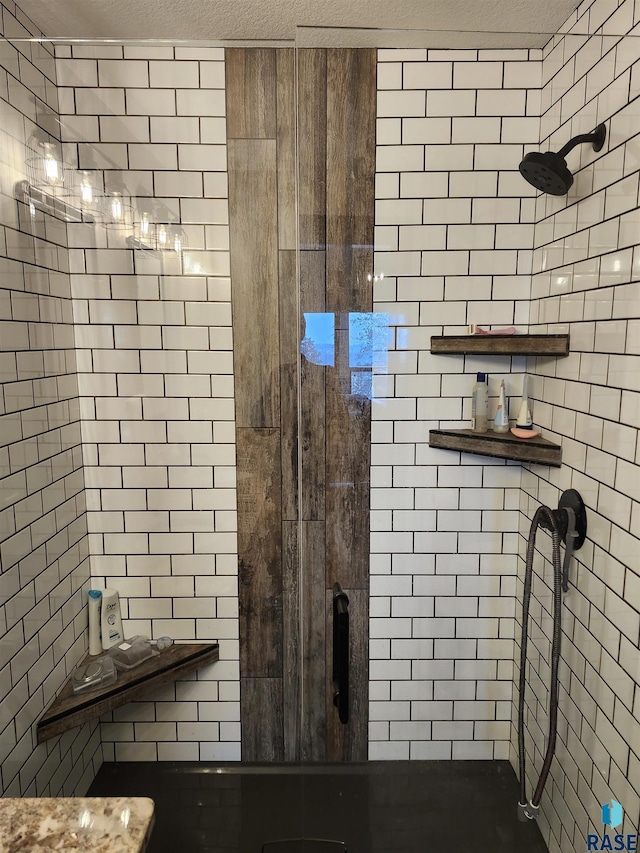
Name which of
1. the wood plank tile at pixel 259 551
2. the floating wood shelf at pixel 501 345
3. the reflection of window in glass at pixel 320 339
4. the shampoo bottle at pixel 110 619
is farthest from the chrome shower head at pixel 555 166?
the shampoo bottle at pixel 110 619

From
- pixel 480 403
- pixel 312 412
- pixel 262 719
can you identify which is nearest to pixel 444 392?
pixel 480 403

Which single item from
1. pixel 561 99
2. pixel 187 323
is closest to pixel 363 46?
pixel 561 99

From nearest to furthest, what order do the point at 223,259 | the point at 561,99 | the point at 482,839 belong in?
the point at 561,99, the point at 482,839, the point at 223,259

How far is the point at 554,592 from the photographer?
151 cm

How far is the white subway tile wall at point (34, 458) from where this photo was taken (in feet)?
4.88

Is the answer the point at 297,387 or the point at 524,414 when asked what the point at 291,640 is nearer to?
the point at 297,387

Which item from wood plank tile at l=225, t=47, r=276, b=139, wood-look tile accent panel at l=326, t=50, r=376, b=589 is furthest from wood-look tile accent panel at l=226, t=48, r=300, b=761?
wood-look tile accent panel at l=326, t=50, r=376, b=589

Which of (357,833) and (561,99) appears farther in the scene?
(357,833)

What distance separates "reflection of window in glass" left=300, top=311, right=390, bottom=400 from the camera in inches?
62.3

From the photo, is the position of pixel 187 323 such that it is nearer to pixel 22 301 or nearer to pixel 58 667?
pixel 22 301

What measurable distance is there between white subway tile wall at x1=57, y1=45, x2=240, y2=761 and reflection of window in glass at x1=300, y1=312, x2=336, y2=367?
279 millimetres

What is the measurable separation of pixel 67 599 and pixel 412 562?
3.58ft

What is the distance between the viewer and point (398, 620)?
66.9 inches

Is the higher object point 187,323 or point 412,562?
point 187,323
